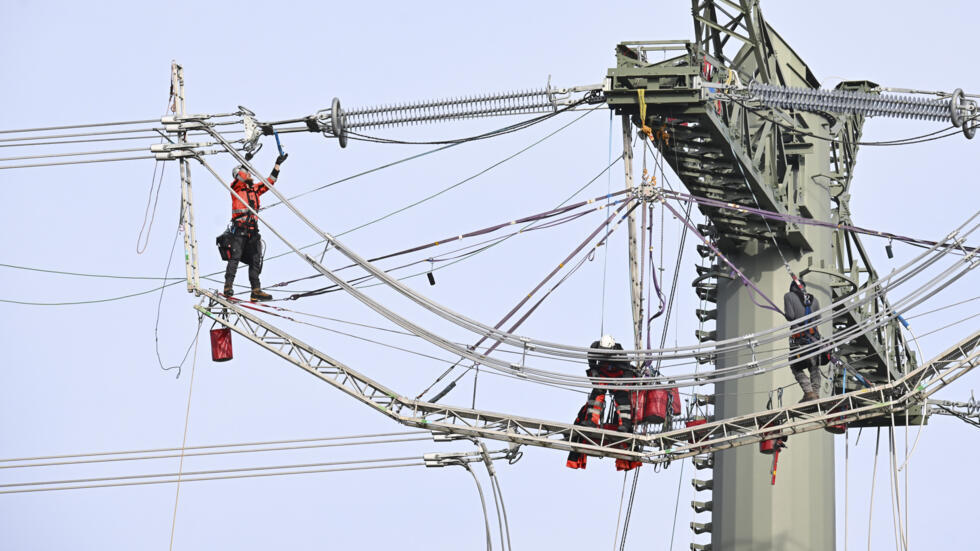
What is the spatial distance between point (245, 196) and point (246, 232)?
573 millimetres

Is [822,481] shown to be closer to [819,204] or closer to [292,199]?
[819,204]

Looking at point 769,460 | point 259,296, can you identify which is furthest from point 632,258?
point 769,460

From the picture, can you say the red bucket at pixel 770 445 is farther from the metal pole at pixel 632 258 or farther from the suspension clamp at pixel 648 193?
the suspension clamp at pixel 648 193

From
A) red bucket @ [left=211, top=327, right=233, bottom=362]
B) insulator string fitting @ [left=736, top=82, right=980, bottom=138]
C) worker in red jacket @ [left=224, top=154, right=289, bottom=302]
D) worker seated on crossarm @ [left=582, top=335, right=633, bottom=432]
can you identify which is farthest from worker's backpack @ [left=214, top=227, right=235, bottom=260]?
insulator string fitting @ [left=736, top=82, right=980, bottom=138]

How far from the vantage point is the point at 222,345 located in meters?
29.1

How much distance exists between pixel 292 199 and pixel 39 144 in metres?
5.41

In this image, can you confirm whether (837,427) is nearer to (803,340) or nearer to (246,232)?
(803,340)

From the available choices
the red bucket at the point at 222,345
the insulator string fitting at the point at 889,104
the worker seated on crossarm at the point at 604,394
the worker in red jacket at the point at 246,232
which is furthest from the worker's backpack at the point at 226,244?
the insulator string fitting at the point at 889,104

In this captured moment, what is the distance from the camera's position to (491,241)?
29500 mm

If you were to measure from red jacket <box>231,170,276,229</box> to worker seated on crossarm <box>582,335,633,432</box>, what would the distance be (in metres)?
5.80

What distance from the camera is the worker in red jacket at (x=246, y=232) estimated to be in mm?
29688

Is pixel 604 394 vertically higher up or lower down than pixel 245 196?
lower down

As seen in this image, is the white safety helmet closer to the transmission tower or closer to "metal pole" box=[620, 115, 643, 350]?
the transmission tower

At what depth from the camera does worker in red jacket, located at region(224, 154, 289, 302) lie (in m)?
29.7
